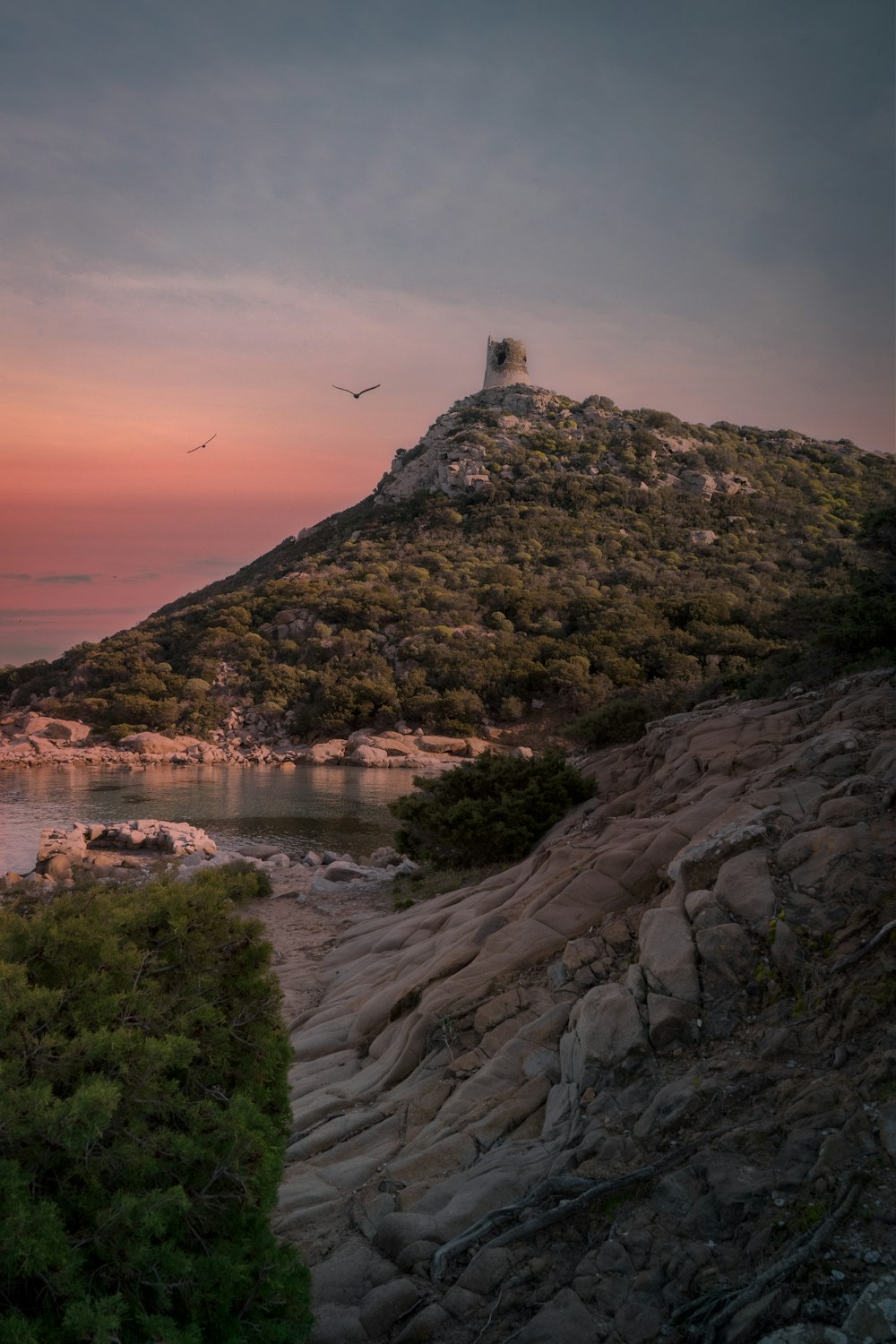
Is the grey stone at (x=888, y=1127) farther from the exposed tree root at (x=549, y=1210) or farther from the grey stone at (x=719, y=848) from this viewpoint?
the grey stone at (x=719, y=848)

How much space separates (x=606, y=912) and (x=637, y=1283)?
414 cm

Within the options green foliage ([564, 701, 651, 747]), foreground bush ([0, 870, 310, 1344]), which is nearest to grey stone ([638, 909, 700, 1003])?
foreground bush ([0, 870, 310, 1344])

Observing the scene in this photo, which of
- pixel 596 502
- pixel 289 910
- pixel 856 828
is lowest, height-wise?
pixel 289 910

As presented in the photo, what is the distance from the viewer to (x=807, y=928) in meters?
6.29

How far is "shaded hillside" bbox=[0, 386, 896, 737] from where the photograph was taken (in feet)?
162

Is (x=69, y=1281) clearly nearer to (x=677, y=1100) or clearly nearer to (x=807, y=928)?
(x=677, y=1100)

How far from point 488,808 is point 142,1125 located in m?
13.2

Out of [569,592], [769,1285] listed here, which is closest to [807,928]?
[769,1285]

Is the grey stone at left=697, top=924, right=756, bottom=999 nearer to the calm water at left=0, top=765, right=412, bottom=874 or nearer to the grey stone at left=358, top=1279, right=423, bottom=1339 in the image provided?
the grey stone at left=358, top=1279, right=423, bottom=1339

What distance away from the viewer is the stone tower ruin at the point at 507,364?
3610 inches

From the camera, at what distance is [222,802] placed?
1298 inches

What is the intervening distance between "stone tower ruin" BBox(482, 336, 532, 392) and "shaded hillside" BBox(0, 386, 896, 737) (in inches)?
215

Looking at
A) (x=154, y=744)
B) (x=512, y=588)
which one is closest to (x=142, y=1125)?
(x=154, y=744)

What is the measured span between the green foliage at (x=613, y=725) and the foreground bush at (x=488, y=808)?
622 cm
